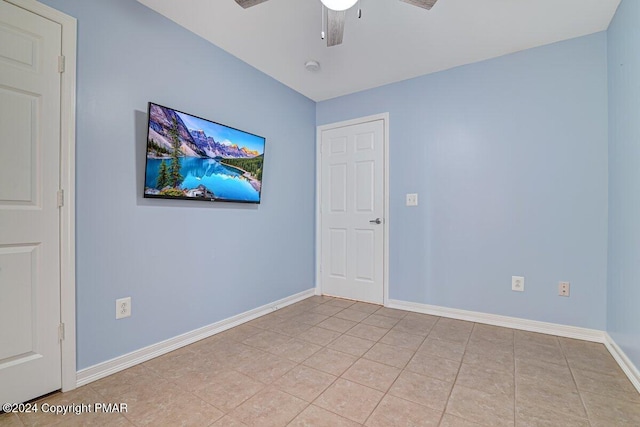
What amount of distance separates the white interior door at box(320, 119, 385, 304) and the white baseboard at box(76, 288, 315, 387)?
0.91 metres

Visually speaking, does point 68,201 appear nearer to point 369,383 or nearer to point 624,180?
point 369,383

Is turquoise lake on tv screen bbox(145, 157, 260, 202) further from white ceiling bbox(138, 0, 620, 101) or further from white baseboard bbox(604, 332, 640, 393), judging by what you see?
white baseboard bbox(604, 332, 640, 393)

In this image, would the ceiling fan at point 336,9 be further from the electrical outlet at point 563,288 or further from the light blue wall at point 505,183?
the electrical outlet at point 563,288

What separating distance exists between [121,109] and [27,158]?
1.92 feet

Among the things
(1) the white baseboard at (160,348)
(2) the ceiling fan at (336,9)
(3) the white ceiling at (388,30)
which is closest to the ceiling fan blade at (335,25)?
(2) the ceiling fan at (336,9)

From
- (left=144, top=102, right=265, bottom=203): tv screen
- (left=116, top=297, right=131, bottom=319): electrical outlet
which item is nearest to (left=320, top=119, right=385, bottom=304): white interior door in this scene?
(left=144, top=102, right=265, bottom=203): tv screen

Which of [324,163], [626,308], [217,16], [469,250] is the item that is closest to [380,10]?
[217,16]

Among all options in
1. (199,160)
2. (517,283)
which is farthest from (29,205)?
(517,283)

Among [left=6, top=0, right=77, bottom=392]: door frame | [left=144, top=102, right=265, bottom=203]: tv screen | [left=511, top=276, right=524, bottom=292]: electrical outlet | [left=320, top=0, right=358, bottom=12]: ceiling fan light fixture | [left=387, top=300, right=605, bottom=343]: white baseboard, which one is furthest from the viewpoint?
[left=511, top=276, right=524, bottom=292]: electrical outlet

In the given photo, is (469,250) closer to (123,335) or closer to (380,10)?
(380,10)

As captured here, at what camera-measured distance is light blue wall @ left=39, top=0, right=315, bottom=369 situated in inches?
69.9

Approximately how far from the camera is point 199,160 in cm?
230

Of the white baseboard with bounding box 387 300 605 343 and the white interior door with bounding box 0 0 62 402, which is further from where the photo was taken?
the white baseboard with bounding box 387 300 605 343

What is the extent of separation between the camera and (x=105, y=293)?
1.84 m
